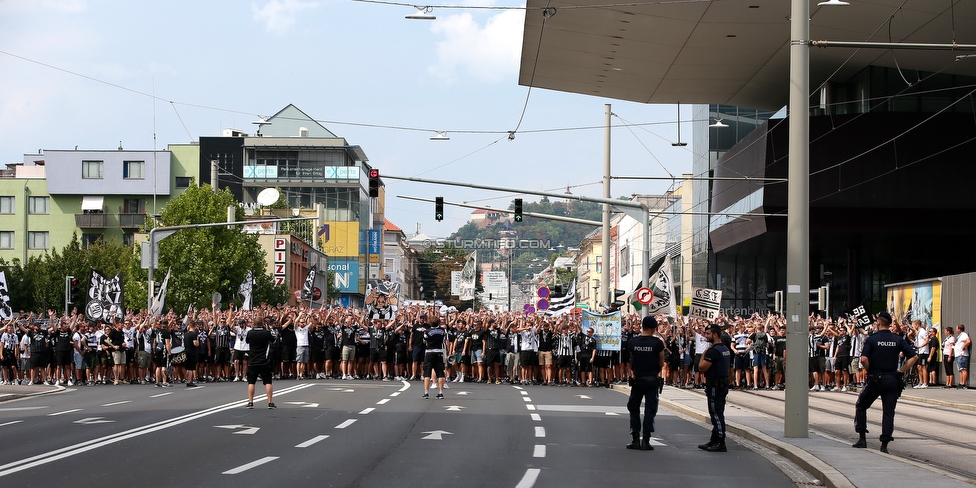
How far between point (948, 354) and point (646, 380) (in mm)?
19905

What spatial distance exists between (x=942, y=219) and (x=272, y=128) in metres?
80.0

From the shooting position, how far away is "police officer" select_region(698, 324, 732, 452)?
13359 millimetres

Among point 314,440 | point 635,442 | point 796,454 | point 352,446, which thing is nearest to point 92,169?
point 314,440

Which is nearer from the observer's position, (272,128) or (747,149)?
(747,149)

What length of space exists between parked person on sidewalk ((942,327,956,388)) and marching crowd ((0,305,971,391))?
28mm

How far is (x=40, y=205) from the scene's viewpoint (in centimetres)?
9094

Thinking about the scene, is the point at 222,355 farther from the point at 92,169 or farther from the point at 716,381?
the point at 92,169

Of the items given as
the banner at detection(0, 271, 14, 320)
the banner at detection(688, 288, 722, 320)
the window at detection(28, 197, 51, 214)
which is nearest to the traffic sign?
the banner at detection(688, 288, 722, 320)

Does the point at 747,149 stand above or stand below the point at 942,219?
above

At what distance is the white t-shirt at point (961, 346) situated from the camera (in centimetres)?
2898

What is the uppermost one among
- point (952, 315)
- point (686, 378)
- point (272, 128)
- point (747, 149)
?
point (272, 128)

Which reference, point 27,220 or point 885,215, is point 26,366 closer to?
point 885,215

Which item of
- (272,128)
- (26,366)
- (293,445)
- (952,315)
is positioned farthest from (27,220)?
(293,445)

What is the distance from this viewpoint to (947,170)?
1555 inches
